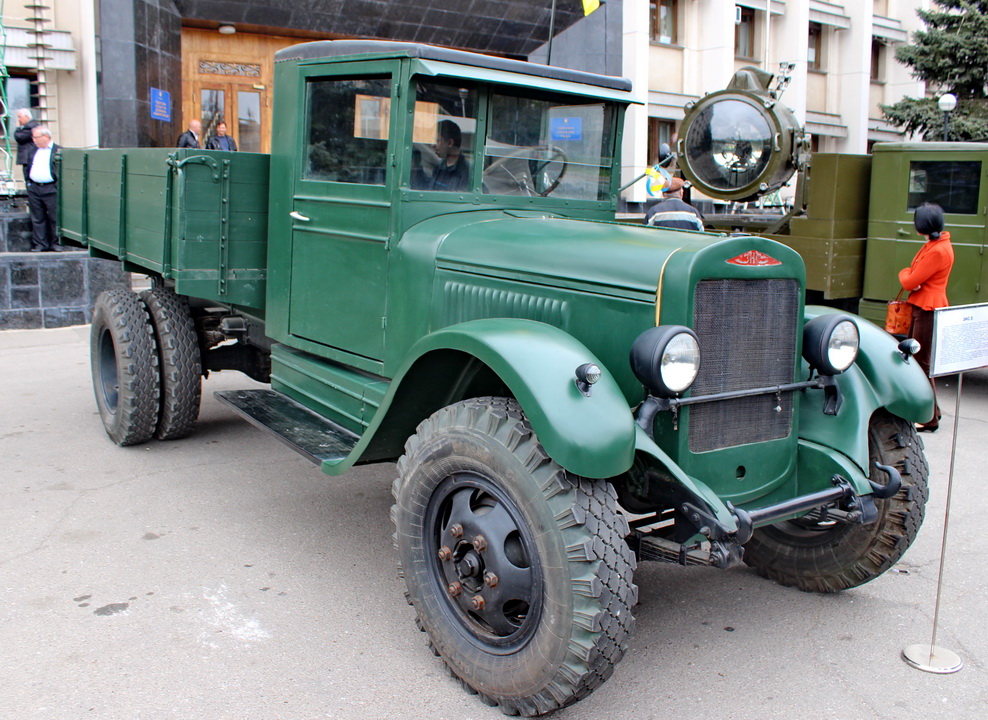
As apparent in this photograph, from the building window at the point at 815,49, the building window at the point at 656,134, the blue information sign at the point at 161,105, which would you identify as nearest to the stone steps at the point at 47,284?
the blue information sign at the point at 161,105

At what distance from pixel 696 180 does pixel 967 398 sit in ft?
10.6

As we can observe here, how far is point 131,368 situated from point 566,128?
2.82 meters

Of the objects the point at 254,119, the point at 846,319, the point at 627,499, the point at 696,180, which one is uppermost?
the point at 254,119

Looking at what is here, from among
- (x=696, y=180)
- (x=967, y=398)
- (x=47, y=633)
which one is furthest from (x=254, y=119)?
(x=47, y=633)

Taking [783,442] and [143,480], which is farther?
[143,480]

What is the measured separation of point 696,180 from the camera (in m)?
9.34

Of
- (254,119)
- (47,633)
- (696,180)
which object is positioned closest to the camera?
(47,633)

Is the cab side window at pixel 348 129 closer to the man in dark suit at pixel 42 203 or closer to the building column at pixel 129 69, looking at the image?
the man in dark suit at pixel 42 203

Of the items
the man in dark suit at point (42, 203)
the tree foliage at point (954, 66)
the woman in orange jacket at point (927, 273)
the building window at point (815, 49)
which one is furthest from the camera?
the building window at point (815, 49)

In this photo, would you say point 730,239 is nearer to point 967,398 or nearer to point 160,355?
point 160,355

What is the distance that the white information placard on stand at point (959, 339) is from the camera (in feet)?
10.6

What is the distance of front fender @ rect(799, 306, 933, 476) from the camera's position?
11.2ft

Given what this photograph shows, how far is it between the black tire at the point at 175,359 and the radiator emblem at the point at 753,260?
3461mm

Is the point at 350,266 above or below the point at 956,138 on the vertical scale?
below
